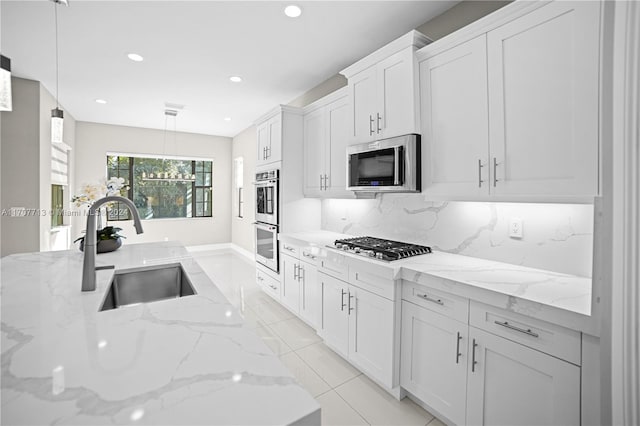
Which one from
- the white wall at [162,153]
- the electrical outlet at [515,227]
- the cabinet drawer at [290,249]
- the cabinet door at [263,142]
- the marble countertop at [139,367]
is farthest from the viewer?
the white wall at [162,153]

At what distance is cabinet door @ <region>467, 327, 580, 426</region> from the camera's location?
1.28 meters

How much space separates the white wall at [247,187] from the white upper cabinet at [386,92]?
377 cm

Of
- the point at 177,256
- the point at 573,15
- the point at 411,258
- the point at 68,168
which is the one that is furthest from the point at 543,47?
the point at 68,168

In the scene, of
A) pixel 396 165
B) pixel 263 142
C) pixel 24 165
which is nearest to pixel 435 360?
pixel 396 165

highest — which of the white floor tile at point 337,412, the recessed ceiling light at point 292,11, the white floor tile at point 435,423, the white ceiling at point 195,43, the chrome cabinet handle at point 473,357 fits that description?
the white ceiling at point 195,43

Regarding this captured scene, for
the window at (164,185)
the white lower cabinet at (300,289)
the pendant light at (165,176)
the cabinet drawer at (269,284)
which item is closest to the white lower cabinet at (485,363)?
the white lower cabinet at (300,289)

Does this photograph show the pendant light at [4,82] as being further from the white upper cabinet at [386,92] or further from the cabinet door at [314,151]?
the cabinet door at [314,151]

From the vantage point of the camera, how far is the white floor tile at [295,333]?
282 centimetres

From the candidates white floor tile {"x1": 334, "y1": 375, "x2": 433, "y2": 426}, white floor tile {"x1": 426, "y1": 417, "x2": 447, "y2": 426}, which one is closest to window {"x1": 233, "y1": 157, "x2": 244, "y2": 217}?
white floor tile {"x1": 334, "y1": 375, "x2": 433, "y2": 426}

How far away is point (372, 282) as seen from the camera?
214 centimetres

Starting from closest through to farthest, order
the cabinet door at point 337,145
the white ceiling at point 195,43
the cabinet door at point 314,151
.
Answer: the white ceiling at point 195,43, the cabinet door at point 337,145, the cabinet door at point 314,151

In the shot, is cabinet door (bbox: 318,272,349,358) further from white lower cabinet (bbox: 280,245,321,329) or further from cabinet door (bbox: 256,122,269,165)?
cabinet door (bbox: 256,122,269,165)

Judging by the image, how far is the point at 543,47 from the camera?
61.2 inches

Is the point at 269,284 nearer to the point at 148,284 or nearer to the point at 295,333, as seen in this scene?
the point at 295,333
